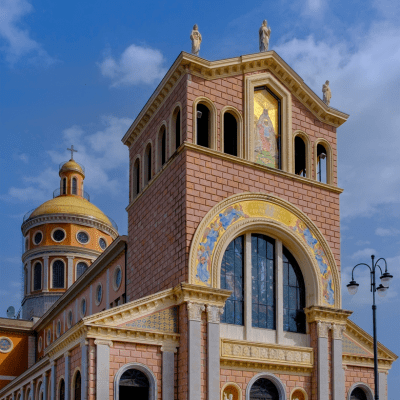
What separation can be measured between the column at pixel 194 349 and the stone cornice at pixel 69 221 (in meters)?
33.6

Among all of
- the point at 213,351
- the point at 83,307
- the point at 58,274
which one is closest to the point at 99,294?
the point at 83,307

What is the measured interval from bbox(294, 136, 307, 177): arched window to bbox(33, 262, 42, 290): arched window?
3174 centimetres

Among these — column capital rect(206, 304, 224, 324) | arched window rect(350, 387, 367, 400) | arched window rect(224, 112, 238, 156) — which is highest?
arched window rect(224, 112, 238, 156)

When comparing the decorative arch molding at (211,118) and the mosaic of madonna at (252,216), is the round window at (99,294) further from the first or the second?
the decorative arch molding at (211,118)

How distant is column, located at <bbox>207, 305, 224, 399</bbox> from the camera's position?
80.0 feet

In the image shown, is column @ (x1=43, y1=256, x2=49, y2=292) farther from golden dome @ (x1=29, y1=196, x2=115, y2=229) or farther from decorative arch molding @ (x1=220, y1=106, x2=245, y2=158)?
decorative arch molding @ (x1=220, y1=106, x2=245, y2=158)

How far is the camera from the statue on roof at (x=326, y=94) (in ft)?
104

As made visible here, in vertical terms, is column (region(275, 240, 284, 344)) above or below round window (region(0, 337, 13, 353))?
above

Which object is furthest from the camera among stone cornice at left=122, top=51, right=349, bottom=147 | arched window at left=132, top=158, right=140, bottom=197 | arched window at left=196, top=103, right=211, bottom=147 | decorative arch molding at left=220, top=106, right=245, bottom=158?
arched window at left=132, top=158, right=140, bottom=197

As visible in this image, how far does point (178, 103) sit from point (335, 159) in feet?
25.5

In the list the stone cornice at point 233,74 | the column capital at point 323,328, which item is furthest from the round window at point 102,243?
the column capital at point 323,328

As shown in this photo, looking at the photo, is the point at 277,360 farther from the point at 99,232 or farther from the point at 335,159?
the point at 99,232

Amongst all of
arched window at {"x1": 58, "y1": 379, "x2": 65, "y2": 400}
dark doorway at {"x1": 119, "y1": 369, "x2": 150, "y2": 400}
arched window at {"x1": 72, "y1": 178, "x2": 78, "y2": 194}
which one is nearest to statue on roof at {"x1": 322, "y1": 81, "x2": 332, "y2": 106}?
dark doorway at {"x1": 119, "y1": 369, "x2": 150, "y2": 400}

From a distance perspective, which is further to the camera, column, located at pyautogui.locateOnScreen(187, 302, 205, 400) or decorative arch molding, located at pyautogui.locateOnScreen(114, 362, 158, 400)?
column, located at pyautogui.locateOnScreen(187, 302, 205, 400)
